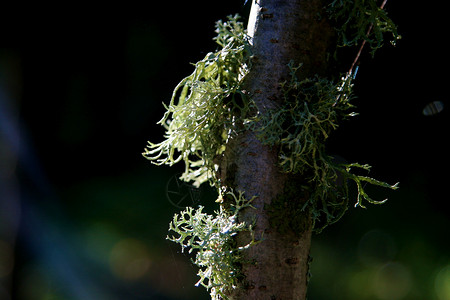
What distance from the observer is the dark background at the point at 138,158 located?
204 cm

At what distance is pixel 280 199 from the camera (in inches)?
26.7

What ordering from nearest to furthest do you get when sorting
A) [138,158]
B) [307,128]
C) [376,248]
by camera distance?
[307,128] < [376,248] < [138,158]

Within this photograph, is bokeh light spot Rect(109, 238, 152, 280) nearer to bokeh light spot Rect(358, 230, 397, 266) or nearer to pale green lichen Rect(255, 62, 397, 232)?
bokeh light spot Rect(358, 230, 397, 266)

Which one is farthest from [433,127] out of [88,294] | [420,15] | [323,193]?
[88,294]

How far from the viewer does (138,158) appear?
2.28 m

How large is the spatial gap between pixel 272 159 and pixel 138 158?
1680mm

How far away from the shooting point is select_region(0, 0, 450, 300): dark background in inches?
80.4

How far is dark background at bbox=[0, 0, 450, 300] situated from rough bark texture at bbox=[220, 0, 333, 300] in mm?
1207

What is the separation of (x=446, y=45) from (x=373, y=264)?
3.54ft

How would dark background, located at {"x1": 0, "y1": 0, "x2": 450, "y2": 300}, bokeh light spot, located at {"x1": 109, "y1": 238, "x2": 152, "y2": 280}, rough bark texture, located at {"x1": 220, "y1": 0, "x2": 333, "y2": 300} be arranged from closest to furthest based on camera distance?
rough bark texture, located at {"x1": 220, "y1": 0, "x2": 333, "y2": 300} < dark background, located at {"x1": 0, "y1": 0, "x2": 450, "y2": 300} < bokeh light spot, located at {"x1": 109, "y1": 238, "x2": 152, "y2": 280}

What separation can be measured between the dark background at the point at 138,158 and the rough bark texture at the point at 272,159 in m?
1.21

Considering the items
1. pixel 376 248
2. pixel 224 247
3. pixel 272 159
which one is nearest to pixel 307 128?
pixel 272 159

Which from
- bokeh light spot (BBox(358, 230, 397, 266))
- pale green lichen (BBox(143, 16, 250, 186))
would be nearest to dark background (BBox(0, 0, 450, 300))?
bokeh light spot (BBox(358, 230, 397, 266))

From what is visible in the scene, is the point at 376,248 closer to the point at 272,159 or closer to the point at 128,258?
the point at 128,258
